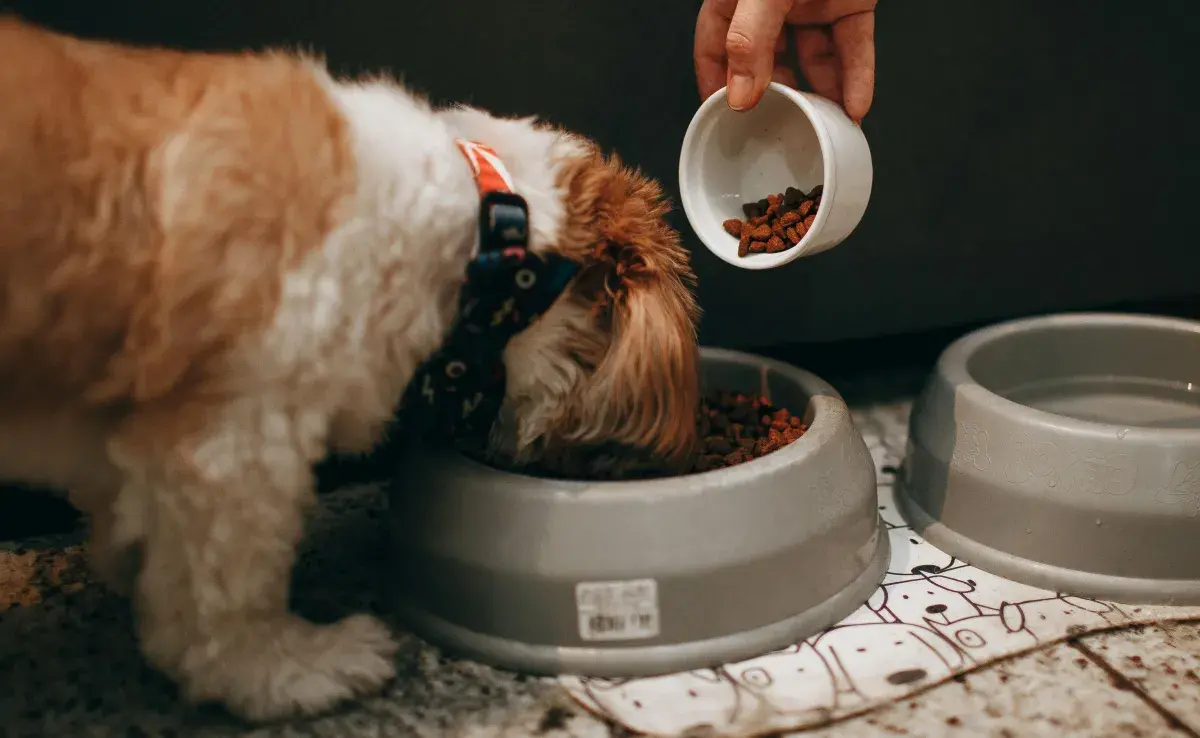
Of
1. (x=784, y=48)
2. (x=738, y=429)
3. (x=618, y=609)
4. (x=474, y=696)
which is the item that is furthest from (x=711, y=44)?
(x=474, y=696)

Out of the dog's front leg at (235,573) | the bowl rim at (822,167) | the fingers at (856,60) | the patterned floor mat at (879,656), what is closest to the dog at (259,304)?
the dog's front leg at (235,573)

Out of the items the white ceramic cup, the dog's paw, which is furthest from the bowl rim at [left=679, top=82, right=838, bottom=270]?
the dog's paw

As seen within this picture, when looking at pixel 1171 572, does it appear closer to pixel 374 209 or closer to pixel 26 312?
pixel 374 209

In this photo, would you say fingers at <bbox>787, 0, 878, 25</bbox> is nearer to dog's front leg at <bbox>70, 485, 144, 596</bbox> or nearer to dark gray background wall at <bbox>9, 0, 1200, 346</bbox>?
dark gray background wall at <bbox>9, 0, 1200, 346</bbox>

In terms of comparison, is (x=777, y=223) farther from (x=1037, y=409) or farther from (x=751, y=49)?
(x=1037, y=409)

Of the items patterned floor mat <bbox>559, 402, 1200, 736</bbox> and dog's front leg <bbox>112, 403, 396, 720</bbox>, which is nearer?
dog's front leg <bbox>112, 403, 396, 720</bbox>

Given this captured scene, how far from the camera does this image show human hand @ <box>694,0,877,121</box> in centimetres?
130

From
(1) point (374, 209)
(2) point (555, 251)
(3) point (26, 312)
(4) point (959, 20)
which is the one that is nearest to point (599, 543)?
(2) point (555, 251)

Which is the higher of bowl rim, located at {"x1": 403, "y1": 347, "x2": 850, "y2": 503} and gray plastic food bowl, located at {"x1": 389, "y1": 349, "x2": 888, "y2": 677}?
bowl rim, located at {"x1": 403, "y1": 347, "x2": 850, "y2": 503}

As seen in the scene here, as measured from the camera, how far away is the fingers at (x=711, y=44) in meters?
1.49

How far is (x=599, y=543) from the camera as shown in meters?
1.13

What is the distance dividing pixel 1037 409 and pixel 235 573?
1.09m

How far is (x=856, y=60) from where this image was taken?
4.76 feet

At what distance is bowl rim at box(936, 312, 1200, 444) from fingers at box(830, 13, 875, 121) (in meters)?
0.39
